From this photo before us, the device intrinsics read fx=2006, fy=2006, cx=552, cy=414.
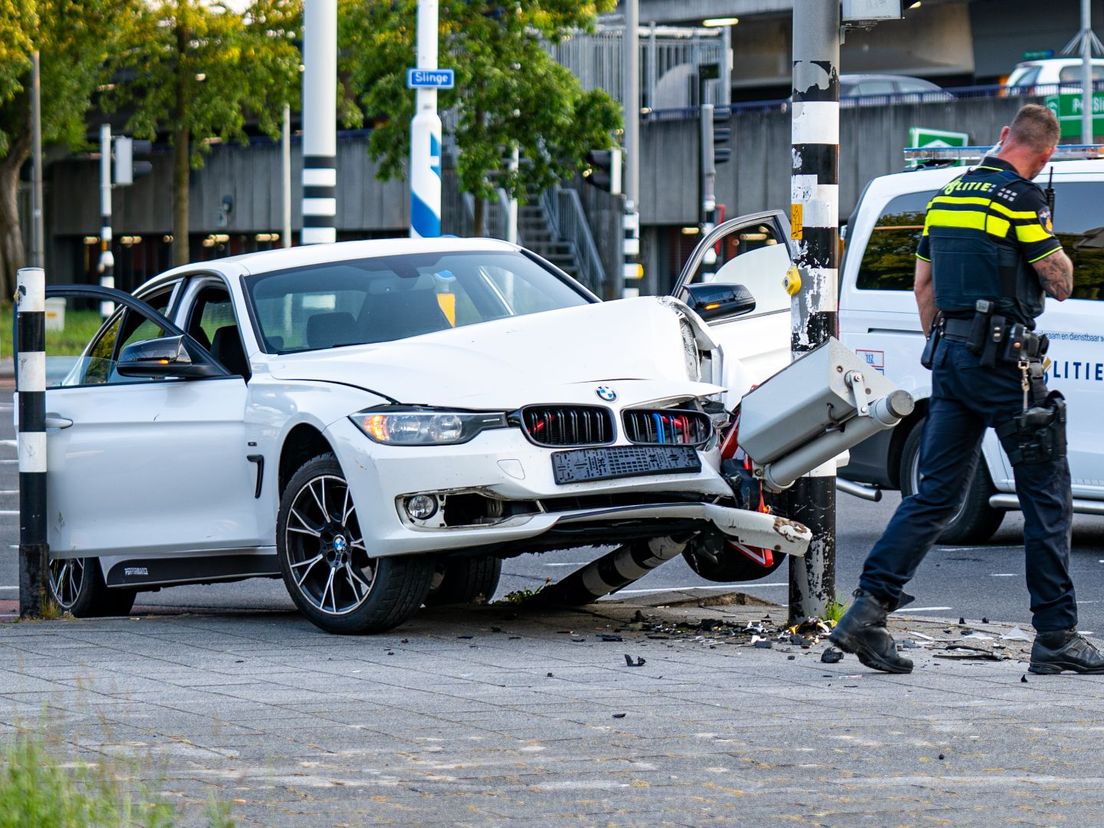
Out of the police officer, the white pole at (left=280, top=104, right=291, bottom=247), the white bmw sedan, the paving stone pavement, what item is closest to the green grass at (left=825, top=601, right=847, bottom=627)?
the paving stone pavement

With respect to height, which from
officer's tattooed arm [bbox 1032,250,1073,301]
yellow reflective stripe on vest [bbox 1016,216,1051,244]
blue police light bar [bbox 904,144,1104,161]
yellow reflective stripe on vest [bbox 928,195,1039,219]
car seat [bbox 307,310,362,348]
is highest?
blue police light bar [bbox 904,144,1104,161]

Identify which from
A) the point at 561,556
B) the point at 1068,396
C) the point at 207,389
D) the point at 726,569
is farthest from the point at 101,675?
the point at 1068,396

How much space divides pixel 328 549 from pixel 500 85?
2432 cm

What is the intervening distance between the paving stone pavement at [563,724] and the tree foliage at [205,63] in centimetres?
3387

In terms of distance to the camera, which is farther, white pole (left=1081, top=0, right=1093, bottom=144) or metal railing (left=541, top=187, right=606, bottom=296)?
metal railing (left=541, top=187, right=606, bottom=296)

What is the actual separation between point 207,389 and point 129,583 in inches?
43.7

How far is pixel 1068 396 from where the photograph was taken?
11.1 meters

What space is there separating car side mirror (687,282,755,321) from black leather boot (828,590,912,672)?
2.15m

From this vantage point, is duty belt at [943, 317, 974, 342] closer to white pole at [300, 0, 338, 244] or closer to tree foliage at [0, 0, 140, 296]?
white pole at [300, 0, 338, 244]

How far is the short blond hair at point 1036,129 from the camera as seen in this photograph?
6.77m

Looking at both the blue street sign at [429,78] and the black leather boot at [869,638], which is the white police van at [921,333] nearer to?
the blue street sign at [429,78]

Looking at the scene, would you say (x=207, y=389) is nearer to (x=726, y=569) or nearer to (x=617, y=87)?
(x=726, y=569)

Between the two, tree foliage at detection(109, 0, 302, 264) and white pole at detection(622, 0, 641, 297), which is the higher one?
tree foliage at detection(109, 0, 302, 264)

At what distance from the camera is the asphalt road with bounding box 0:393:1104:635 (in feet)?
31.3
